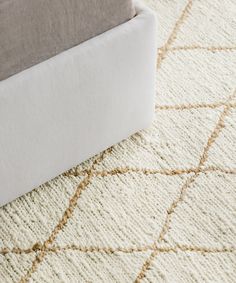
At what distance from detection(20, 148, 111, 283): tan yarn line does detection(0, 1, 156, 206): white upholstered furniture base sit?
36 mm

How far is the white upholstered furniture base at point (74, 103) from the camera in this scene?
4.11ft

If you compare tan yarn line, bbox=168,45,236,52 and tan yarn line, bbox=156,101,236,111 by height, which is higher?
tan yarn line, bbox=168,45,236,52

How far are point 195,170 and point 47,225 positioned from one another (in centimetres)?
39

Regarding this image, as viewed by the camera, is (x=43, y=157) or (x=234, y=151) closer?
(x=43, y=157)

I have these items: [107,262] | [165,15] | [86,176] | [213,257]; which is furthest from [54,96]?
[165,15]

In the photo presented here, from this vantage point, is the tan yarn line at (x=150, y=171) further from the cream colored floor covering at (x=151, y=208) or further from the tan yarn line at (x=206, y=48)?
the tan yarn line at (x=206, y=48)

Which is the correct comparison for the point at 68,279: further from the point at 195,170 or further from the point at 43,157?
the point at 195,170

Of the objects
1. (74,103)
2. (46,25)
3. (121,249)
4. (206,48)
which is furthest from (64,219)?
(206,48)

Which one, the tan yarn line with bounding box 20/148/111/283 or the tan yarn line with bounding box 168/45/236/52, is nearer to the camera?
the tan yarn line with bounding box 20/148/111/283

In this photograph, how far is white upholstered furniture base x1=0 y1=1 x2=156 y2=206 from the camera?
1.25 meters

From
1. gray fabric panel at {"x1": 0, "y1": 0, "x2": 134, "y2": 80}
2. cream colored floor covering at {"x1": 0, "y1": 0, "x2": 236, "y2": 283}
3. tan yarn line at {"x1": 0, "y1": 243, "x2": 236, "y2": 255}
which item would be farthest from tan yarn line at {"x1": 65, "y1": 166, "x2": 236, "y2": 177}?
gray fabric panel at {"x1": 0, "y1": 0, "x2": 134, "y2": 80}

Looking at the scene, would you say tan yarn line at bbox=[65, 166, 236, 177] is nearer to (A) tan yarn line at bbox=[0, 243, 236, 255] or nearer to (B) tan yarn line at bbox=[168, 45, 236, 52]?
(A) tan yarn line at bbox=[0, 243, 236, 255]

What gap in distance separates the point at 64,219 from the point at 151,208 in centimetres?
21

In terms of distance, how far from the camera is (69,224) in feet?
4.57
